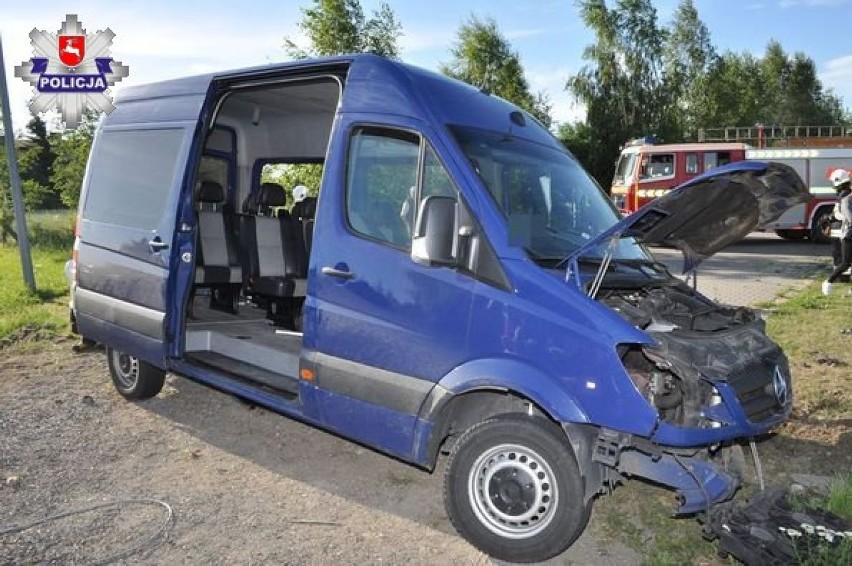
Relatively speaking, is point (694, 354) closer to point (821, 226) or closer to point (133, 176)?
point (133, 176)

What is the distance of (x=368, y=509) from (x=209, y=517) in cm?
95

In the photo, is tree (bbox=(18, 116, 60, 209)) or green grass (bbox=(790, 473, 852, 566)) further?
tree (bbox=(18, 116, 60, 209))

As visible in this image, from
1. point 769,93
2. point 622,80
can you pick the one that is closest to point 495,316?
point 622,80

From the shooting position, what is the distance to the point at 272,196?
7.35m

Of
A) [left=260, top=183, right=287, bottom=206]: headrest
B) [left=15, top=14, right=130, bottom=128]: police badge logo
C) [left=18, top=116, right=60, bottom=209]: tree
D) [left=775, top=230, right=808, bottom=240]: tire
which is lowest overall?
[left=775, top=230, right=808, bottom=240]: tire

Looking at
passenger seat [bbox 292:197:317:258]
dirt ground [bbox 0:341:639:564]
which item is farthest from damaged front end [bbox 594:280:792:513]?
passenger seat [bbox 292:197:317:258]

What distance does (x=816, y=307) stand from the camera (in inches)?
417

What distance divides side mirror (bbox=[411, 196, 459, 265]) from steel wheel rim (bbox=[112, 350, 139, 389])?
3.71 m

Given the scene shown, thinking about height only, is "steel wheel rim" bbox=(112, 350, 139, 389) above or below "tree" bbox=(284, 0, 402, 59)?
below

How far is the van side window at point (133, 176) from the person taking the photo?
571 centimetres

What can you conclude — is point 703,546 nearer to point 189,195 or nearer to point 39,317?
point 189,195

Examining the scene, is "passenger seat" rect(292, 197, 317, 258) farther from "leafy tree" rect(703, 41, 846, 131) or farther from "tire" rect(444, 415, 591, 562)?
"leafy tree" rect(703, 41, 846, 131)

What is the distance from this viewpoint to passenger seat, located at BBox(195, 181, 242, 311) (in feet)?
23.0

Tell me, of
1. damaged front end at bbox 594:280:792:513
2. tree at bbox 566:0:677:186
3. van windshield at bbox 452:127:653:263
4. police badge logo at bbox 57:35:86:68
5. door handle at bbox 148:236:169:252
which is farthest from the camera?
tree at bbox 566:0:677:186
